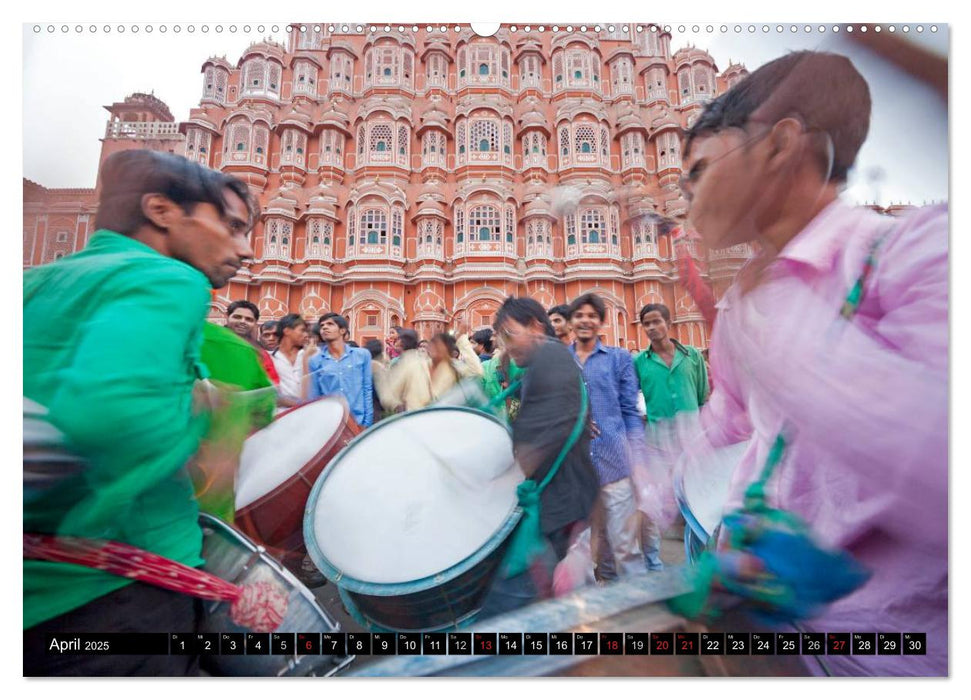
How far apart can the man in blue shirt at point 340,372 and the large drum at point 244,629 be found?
537 mm

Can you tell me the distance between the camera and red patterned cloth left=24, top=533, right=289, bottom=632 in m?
1.08

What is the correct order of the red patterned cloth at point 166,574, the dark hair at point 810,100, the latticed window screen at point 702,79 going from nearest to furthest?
the red patterned cloth at point 166,574, the dark hair at point 810,100, the latticed window screen at point 702,79

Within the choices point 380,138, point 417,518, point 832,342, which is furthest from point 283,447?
point 832,342

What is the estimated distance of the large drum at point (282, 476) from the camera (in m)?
1.45

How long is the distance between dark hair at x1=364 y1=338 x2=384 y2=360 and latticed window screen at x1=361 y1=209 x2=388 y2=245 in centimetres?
38

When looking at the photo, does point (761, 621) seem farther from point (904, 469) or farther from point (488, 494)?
point (488, 494)

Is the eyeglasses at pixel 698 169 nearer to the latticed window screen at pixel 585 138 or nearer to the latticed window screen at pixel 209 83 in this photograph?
the latticed window screen at pixel 585 138

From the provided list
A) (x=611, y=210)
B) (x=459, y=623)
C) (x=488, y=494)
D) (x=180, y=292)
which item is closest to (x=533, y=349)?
(x=488, y=494)

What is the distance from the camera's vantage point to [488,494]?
1.45m

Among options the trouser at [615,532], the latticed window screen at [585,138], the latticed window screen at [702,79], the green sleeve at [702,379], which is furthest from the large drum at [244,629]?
the latticed window screen at [702,79]

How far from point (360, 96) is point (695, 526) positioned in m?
1.96

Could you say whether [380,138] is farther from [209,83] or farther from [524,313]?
[524,313]

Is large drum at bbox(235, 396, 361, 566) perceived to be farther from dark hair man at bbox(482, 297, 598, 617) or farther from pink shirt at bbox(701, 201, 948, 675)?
pink shirt at bbox(701, 201, 948, 675)

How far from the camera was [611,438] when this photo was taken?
1.62m
